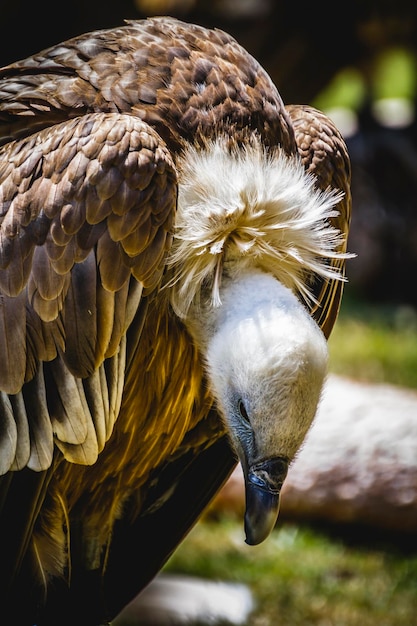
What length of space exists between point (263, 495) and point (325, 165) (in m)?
1.19

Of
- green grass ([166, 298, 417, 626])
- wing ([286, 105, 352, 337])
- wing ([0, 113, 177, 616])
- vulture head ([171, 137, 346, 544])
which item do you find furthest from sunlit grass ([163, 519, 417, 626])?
wing ([0, 113, 177, 616])

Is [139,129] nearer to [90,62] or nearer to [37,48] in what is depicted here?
[90,62]

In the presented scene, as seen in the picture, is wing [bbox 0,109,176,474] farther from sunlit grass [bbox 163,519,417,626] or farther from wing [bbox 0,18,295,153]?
sunlit grass [bbox 163,519,417,626]

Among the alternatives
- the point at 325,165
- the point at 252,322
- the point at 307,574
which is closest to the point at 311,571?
the point at 307,574

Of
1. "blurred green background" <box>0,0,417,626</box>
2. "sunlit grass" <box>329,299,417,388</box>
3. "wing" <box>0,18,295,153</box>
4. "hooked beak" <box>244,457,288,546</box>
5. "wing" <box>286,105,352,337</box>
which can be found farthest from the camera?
"sunlit grass" <box>329,299,417,388</box>

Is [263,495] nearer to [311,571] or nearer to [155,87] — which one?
[155,87]

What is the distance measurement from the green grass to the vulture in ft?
4.87

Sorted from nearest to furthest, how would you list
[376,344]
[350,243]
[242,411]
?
[242,411], [376,344], [350,243]

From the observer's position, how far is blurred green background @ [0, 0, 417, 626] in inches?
202

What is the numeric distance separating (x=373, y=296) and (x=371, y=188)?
1.03m

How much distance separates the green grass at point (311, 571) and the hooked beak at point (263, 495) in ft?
5.89

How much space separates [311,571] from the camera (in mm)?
5273

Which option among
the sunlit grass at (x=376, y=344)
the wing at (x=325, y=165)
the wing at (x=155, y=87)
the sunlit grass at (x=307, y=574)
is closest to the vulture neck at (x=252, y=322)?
→ the wing at (x=325, y=165)

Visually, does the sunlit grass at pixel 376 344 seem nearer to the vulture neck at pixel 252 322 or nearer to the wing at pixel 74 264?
the vulture neck at pixel 252 322
